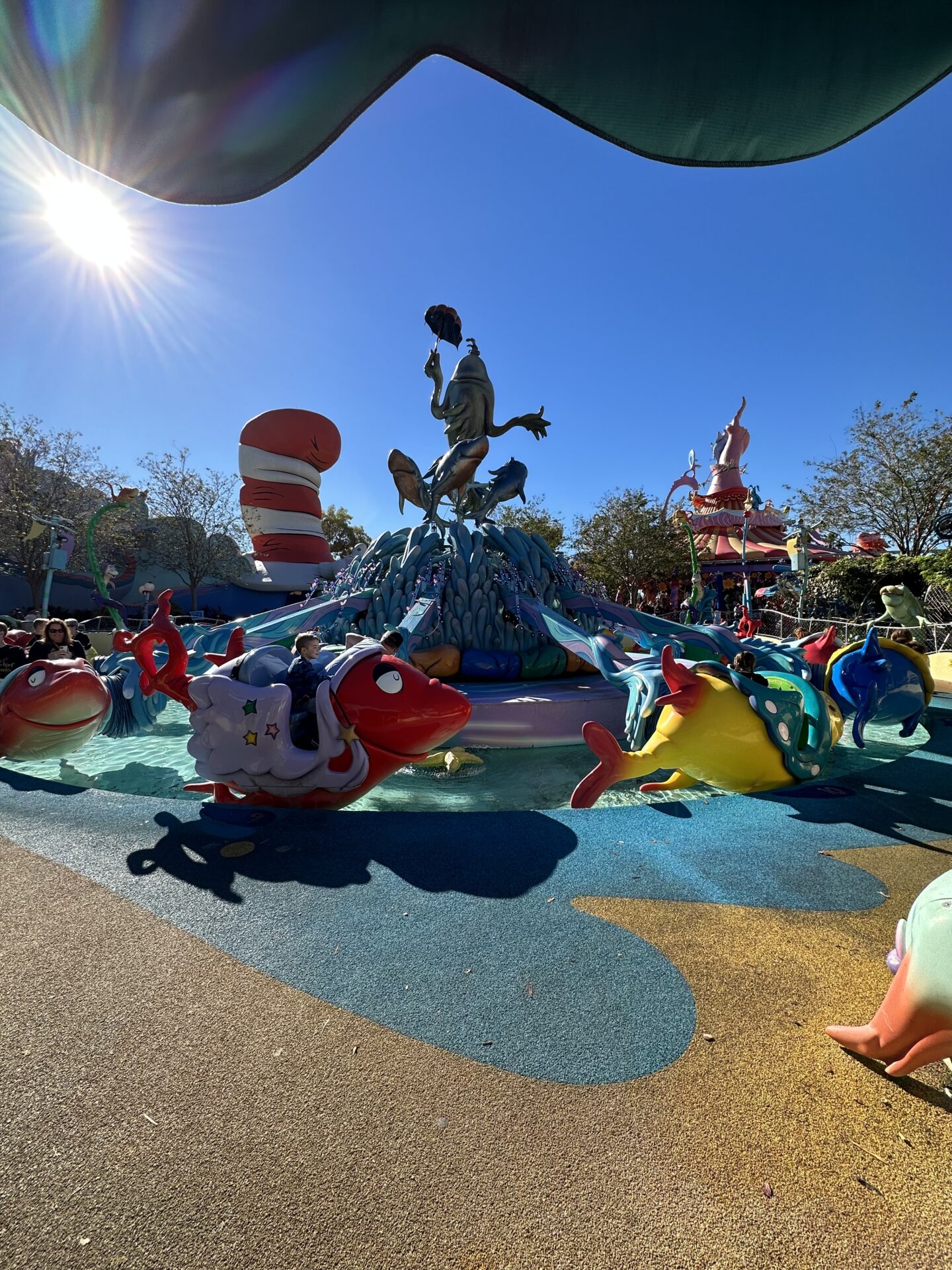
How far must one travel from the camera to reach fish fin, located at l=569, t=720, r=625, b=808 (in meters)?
3.49

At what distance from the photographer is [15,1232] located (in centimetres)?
129

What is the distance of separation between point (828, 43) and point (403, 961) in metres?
3.47

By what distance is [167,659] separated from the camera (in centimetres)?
517

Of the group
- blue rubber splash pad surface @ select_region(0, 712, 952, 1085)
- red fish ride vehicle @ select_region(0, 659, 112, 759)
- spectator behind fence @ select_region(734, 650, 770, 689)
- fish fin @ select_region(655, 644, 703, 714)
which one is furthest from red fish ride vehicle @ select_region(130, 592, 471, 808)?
spectator behind fence @ select_region(734, 650, 770, 689)

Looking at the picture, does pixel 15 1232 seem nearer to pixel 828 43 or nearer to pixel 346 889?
pixel 346 889

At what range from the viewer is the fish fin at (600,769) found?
11.4 feet

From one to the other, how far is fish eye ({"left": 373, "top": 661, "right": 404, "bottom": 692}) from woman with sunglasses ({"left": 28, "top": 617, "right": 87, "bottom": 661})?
418cm

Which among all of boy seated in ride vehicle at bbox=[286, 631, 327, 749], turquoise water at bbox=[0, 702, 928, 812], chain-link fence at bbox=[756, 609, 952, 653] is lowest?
turquoise water at bbox=[0, 702, 928, 812]

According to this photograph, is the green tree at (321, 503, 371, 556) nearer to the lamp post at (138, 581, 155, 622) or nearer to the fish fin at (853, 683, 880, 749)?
the lamp post at (138, 581, 155, 622)

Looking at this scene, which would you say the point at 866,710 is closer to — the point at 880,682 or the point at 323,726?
the point at 880,682

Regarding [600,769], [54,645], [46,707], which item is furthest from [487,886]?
[54,645]

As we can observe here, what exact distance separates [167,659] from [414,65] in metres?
4.89

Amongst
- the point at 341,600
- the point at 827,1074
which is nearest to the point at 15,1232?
the point at 827,1074

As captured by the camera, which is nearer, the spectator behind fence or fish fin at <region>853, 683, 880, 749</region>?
the spectator behind fence
